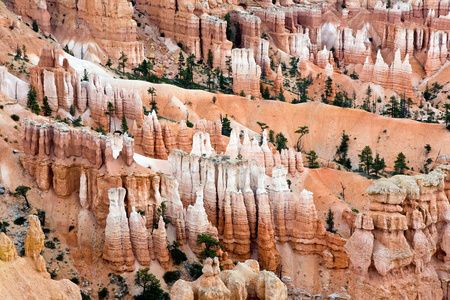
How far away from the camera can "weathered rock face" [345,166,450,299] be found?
188 feet

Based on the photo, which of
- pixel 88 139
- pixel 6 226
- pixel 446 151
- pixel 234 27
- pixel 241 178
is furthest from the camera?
pixel 234 27

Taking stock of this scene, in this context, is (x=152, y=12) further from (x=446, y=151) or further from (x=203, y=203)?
(x=203, y=203)

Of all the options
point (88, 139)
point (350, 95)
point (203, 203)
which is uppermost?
point (88, 139)

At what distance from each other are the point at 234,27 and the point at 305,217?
73755 millimetres

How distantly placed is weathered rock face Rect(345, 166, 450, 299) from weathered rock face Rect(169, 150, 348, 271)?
24.1 meters

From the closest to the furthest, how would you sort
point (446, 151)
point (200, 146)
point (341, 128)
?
point (200, 146) → point (446, 151) → point (341, 128)

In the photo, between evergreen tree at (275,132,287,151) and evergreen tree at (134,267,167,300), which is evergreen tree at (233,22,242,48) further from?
evergreen tree at (134,267,167,300)

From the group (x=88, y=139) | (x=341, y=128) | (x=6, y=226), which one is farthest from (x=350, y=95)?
(x=6, y=226)

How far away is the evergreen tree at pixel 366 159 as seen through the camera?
10786cm

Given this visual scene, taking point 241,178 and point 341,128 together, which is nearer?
point 241,178

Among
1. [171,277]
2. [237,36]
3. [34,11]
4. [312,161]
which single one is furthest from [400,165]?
[34,11]

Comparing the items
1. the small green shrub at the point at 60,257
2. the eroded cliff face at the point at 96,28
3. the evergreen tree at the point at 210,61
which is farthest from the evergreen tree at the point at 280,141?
the small green shrub at the point at 60,257

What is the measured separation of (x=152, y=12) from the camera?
486 feet

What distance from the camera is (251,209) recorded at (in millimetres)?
84312
